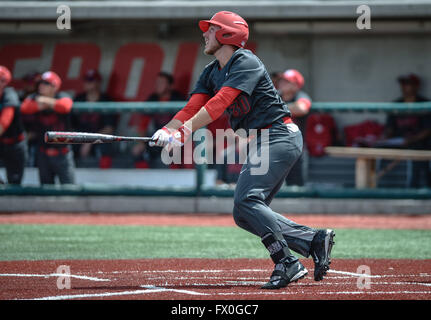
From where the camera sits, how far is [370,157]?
1133 cm

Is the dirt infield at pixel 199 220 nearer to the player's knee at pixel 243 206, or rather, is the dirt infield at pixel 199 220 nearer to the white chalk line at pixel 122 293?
the player's knee at pixel 243 206

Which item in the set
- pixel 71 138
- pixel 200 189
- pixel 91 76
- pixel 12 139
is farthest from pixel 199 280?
pixel 91 76

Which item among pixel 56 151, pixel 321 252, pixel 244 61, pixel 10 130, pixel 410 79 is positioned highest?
pixel 410 79

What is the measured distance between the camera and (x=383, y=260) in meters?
6.99

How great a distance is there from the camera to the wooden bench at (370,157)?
1124cm

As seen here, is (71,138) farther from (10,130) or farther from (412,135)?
(412,135)

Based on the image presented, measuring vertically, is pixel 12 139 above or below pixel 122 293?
above

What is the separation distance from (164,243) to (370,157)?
4198mm

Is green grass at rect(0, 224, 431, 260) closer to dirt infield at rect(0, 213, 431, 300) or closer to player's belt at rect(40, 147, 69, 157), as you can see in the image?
dirt infield at rect(0, 213, 431, 300)

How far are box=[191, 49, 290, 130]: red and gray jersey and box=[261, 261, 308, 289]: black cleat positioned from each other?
1.00 m

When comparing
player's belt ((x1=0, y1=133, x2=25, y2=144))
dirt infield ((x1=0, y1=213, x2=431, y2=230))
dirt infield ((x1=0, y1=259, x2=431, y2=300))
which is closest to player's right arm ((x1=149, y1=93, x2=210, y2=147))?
dirt infield ((x1=0, y1=259, x2=431, y2=300))

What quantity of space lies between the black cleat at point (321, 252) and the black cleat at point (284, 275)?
0.53ft
